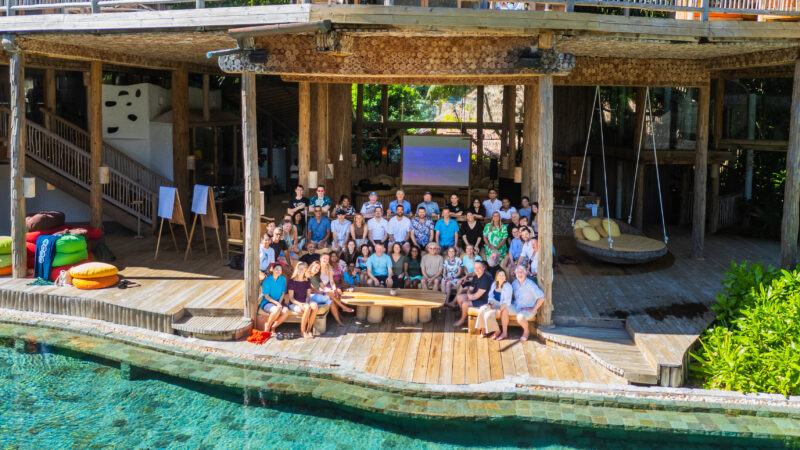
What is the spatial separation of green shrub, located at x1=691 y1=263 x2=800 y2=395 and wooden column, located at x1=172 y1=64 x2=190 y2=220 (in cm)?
1124

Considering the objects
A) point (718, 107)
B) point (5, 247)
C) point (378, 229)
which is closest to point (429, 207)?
point (378, 229)

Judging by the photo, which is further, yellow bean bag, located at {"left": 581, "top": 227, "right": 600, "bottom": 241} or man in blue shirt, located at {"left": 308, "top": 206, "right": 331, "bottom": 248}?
yellow bean bag, located at {"left": 581, "top": 227, "right": 600, "bottom": 241}

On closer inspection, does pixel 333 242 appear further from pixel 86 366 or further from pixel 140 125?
pixel 140 125

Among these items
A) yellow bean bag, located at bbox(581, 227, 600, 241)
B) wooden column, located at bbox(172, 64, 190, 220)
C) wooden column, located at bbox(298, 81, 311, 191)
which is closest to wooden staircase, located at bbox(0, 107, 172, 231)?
wooden column, located at bbox(172, 64, 190, 220)

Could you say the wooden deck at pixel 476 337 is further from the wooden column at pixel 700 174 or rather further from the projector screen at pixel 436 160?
the projector screen at pixel 436 160

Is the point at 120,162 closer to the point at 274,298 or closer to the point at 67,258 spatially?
the point at 67,258

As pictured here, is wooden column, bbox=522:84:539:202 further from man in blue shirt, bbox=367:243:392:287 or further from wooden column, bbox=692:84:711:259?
man in blue shirt, bbox=367:243:392:287

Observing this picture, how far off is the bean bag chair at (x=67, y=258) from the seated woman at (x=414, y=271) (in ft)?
17.7

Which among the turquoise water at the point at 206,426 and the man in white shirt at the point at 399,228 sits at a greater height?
the man in white shirt at the point at 399,228

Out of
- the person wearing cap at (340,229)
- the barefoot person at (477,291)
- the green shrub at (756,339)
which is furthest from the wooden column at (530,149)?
the green shrub at (756,339)

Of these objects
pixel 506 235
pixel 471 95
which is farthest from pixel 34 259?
pixel 471 95

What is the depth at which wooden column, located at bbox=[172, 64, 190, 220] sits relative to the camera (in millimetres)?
16500

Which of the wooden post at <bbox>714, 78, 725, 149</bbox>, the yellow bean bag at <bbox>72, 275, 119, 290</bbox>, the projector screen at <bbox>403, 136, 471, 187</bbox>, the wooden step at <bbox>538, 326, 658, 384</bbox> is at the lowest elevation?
the wooden step at <bbox>538, 326, 658, 384</bbox>

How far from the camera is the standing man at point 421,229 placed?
12328mm
